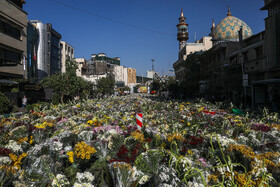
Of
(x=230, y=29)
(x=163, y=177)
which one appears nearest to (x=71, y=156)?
(x=163, y=177)

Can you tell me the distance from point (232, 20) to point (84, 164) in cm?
5201

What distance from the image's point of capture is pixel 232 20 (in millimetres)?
45281

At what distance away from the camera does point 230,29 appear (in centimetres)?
4369

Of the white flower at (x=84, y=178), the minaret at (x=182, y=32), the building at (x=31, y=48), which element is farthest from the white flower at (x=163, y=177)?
the minaret at (x=182, y=32)

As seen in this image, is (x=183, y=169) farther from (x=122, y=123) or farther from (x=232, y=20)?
(x=232, y=20)

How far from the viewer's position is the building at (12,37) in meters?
29.2

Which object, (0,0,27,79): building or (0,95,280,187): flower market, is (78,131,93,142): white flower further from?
(0,0,27,79): building

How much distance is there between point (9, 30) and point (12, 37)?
1162 millimetres

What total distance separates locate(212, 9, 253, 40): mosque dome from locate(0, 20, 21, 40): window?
40811mm

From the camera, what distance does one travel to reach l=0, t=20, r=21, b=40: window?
96.8ft

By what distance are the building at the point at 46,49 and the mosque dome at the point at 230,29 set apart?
4896cm

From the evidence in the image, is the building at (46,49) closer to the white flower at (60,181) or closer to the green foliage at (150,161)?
the white flower at (60,181)

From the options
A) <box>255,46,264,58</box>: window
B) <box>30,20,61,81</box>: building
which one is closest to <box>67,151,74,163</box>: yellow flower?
<box>255,46,264,58</box>: window

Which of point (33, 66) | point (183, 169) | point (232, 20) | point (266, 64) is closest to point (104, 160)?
point (183, 169)
